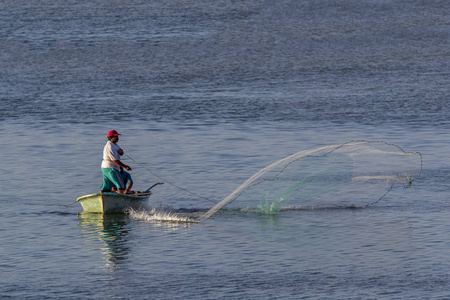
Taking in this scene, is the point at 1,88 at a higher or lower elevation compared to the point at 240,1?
lower

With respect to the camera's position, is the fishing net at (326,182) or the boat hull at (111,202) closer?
the boat hull at (111,202)

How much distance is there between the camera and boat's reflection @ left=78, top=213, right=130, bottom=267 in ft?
64.7

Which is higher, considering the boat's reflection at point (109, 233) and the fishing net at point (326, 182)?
the fishing net at point (326, 182)

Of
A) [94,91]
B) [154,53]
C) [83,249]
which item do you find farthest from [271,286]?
[154,53]

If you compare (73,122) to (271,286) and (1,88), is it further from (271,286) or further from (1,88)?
(271,286)

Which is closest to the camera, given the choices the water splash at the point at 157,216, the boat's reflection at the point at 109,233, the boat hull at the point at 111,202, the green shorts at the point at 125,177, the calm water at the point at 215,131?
the calm water at the point at 215,131

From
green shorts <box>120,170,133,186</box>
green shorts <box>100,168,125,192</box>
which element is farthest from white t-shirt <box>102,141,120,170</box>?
green shorts <box>120,170,133,186</box>

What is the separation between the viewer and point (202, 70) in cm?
4934

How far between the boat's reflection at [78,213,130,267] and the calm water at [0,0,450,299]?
73 mm

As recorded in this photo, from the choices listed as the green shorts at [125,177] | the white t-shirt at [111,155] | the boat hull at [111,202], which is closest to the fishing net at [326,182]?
the boat hull at [111,202]

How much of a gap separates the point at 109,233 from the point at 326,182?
24.4 ft

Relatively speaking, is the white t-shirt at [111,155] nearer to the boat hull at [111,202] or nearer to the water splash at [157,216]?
the boat hull at [111,202]

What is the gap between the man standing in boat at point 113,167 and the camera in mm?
23359

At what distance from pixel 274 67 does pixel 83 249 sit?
30.5 meters
